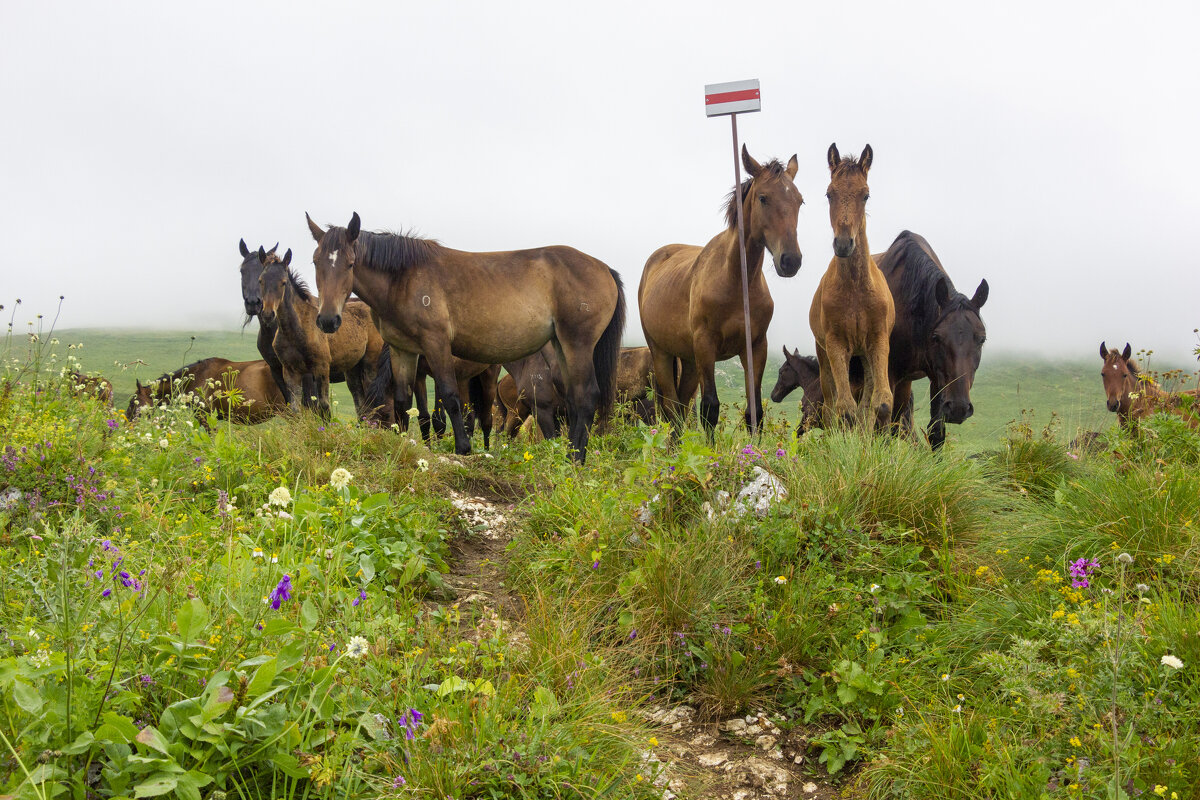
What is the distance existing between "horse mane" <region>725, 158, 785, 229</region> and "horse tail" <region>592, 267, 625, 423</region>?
7.34ft

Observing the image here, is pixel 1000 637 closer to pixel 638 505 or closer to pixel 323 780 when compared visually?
pixel 638 505

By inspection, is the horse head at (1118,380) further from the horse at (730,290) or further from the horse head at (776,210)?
the horse head at (776,210)

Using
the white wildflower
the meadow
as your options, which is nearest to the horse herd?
the meadow

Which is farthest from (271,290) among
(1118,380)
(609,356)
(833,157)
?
(1118,380)

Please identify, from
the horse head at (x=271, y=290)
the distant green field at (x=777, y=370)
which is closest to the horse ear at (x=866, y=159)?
the horse head at (x=271, y=290)

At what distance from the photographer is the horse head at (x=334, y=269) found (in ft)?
27.7

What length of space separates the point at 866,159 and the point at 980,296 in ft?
7.68

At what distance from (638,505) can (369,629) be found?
2.01m

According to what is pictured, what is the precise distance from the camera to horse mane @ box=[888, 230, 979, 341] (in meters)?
8.21

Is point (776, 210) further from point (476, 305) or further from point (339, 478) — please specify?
point (339, 478)

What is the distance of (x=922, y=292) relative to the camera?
854cm

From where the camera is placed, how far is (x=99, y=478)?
513 centimetres

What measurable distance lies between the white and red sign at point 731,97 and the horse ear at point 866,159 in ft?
3.74

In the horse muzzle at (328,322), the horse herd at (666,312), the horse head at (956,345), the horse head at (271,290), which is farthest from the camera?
the horse head at (271,290)
